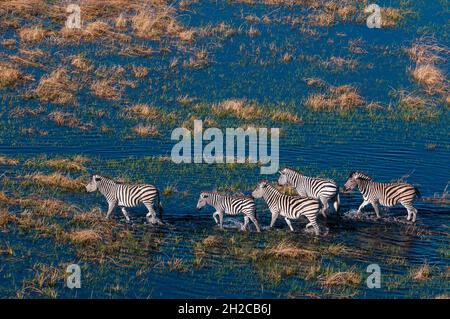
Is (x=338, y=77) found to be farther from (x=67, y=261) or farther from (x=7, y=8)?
(x=67, y=261)

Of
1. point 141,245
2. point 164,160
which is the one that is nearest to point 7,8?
point 164,160

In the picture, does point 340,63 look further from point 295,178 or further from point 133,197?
point 133,197

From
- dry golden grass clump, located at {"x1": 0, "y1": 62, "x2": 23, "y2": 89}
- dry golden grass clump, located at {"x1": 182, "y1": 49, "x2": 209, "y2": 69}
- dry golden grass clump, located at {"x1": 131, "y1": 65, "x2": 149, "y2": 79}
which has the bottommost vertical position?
dry golden grass clump, located at {"x1": 0, "y1": 62, "x2": 23, "y2": 89}

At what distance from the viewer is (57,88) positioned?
113ft

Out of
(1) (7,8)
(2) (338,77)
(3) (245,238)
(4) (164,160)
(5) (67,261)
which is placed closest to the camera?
(5) (67,261)

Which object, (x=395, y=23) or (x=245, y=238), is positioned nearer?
(x=245, y=238)

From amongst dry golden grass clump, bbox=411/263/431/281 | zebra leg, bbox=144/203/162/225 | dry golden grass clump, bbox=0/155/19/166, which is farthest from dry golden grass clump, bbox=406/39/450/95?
dry golden grass clump, bbox=0/155/19/166

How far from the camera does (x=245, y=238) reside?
24.7 m

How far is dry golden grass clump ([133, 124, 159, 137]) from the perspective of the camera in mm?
31641

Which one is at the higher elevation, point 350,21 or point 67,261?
point 350,21

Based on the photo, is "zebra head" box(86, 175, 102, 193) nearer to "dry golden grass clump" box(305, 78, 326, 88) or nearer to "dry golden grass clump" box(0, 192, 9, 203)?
"dry golden grass clump" box(0, 192, 9, 203)
